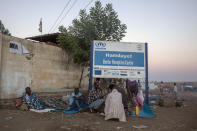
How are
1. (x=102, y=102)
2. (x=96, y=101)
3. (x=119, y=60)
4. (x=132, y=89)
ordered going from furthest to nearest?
1. (x=132, y=89)
2. (x=119, y=60)
3. (x=96, y=101)
4. (x=102, y=102)

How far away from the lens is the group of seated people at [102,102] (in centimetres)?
641

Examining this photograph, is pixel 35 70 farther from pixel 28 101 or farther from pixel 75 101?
pixel 75 101

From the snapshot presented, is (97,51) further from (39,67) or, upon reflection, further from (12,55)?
(12,55)

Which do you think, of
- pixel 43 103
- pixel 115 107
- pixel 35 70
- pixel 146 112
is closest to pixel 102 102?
pixel 115 107

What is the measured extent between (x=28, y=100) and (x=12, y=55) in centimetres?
198

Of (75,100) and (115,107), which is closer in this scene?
(115,107)

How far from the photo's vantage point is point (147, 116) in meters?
7.39

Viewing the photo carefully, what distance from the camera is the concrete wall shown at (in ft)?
24.5

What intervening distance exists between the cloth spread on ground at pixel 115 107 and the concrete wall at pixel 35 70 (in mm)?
3987

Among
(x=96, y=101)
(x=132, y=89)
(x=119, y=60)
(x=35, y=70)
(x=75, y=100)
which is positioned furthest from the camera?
(x=132, y=89)

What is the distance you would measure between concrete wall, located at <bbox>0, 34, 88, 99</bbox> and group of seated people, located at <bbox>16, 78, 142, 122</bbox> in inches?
29.6

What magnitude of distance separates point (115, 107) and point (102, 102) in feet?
3.84

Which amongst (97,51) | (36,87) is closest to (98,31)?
(97,51)

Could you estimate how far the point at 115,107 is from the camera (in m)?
6.40
